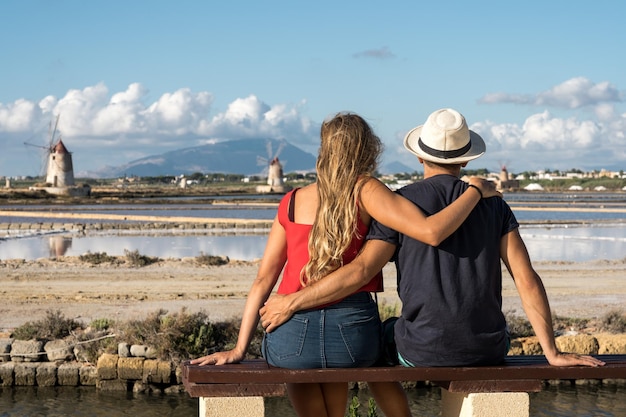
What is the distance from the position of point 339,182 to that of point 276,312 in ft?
1.50

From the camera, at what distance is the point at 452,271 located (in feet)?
9.23

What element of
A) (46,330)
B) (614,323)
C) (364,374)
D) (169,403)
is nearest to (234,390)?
(364,374)

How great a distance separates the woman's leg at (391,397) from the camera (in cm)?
306

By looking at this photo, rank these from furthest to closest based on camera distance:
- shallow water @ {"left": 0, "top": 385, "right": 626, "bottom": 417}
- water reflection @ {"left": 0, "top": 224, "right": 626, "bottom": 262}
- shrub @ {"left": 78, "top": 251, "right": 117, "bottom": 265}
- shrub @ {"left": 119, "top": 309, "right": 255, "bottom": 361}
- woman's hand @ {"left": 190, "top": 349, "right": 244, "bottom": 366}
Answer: water reflection @ {"left": 0, "top": 224, "right": 626, "bottom": 262}, shrub @ {"left": 78, "top": 251, "right": 117, "bottom": 265}, shrub @ {"left": 119, "top": 309, "right": 255, "bottom": 361}, shallow water @ {"left": 0, "top": 385, "right": 626, "bottom": 417}, woman's hand @ {"left": 190, "top": 349, "right": 244, "bottom": 366}

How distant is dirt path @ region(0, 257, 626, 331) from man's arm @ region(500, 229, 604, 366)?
22.3ft

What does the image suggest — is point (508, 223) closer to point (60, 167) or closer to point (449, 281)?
point (449, 281)

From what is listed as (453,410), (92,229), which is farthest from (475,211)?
(92,229)

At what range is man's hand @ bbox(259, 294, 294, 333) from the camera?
2.88 metres

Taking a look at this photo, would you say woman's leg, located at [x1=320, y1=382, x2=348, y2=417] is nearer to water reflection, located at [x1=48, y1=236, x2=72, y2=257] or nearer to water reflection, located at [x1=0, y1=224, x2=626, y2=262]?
water reflection, located at [x1=0, y1=224, x2=626, y2=262]

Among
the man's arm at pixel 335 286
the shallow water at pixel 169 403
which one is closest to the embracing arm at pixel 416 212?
the man's arm at pixel 335 286

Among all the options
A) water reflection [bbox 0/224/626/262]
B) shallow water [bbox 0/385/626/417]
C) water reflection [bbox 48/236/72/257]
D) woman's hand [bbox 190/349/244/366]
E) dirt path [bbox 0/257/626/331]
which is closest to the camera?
woman's hand [bbox 190/349/244/366]

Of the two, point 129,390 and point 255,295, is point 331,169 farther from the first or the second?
point 129,390

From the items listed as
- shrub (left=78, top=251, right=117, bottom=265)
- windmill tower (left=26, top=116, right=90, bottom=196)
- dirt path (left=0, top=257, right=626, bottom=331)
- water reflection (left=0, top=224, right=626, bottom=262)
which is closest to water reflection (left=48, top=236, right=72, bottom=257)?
water reflection (left=0, top=224, right=626, bottom=262)

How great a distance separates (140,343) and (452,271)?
5.28 metres
